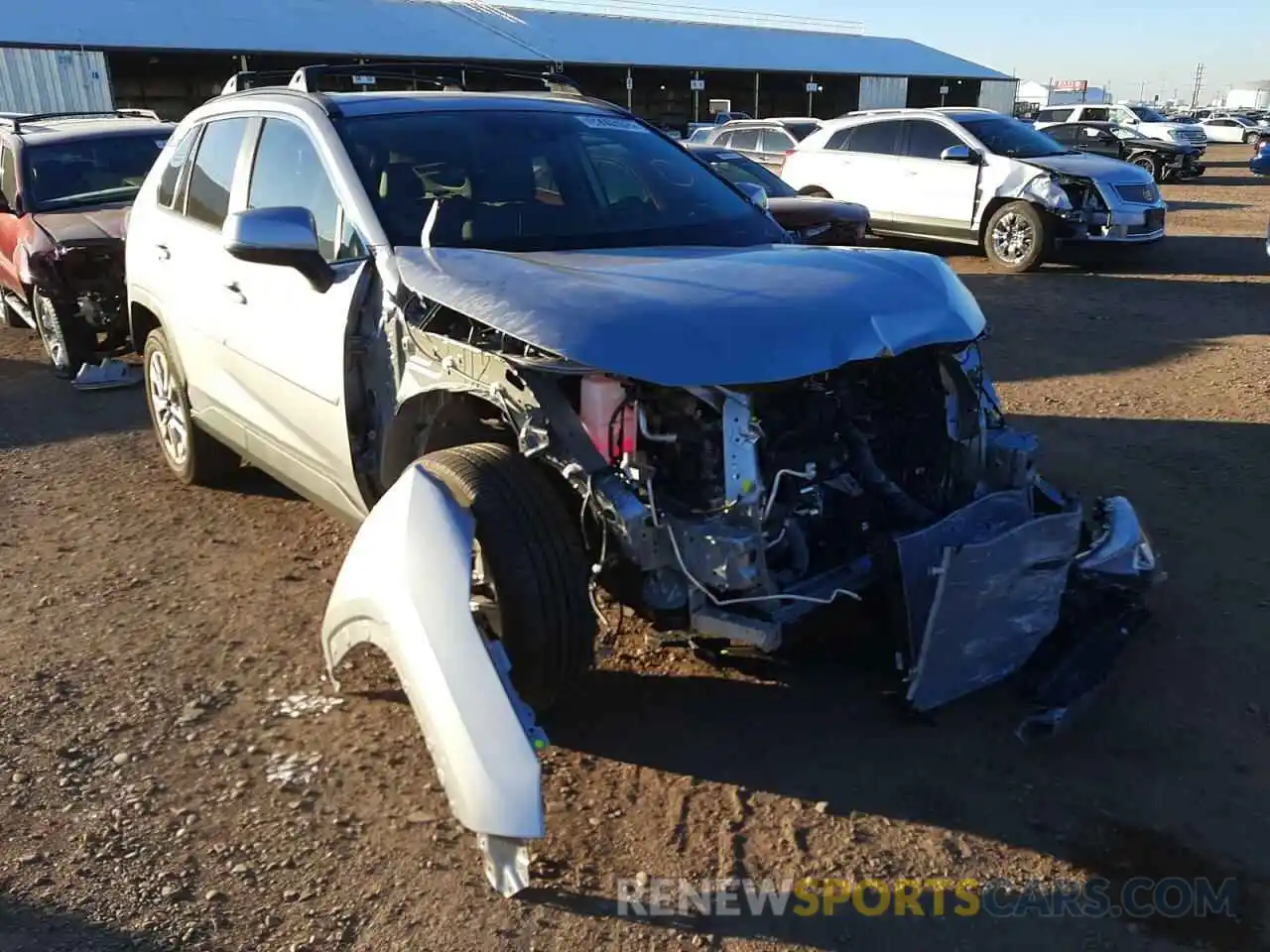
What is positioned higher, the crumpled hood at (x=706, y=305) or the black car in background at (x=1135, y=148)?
the crumpled hood at (x=706, y=305)

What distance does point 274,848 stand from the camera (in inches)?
112

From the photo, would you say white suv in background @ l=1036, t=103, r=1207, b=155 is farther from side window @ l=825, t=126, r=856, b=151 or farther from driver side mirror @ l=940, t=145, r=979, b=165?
driver side mirror @ l=940, t=145, r=979, b=165

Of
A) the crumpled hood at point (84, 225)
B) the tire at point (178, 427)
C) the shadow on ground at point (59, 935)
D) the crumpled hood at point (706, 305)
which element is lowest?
the shadow on ground at point (59, 935)

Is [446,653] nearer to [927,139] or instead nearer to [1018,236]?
[1018,236]

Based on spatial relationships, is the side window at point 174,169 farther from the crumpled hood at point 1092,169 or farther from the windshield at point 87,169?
the crumpled hood at point 1092,169

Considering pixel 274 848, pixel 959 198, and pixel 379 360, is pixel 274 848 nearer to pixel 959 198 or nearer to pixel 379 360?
pixel 379 360

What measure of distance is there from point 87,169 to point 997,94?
153 feet

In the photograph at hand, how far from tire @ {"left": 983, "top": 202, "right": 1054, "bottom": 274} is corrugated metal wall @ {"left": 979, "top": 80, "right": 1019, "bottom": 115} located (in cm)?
3935

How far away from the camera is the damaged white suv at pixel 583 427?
2826 mm

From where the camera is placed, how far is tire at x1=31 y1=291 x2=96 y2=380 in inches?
305

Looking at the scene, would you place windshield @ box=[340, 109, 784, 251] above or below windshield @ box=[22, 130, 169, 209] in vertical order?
above

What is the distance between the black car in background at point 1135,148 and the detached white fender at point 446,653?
23865mm
